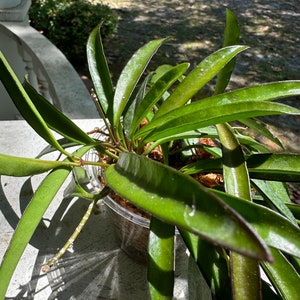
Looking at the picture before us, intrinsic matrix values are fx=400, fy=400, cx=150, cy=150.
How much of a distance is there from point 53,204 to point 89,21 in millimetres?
3079

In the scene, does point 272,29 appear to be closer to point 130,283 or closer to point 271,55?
point 271,55

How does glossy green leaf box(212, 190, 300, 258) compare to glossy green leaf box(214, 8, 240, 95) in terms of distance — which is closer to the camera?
glossy green leaf box(212, 190, 300, 258)

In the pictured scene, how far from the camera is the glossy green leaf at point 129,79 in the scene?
29.8 inches

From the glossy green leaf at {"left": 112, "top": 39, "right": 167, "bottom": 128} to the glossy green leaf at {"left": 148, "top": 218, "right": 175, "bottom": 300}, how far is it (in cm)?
25

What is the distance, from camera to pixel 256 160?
637 millimetres

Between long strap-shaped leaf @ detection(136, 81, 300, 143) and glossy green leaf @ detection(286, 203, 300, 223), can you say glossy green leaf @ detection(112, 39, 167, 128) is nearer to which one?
long strap-shaped leaf @ detection(136, 81, 300, 143)

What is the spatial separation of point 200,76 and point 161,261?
0.33 meters

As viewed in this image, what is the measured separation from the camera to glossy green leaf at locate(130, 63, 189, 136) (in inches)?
28.5

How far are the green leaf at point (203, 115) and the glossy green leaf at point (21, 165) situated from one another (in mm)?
171

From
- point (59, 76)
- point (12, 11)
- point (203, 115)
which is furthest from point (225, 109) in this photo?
point (12, 11)

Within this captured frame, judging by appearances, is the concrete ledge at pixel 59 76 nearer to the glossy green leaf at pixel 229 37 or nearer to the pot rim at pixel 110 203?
the pot rim at pixel 110 203

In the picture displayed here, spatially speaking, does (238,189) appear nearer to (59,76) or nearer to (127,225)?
(127,225)

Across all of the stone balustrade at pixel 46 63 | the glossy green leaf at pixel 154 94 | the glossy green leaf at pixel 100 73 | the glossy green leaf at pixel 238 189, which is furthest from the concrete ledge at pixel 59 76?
the glossy green leaf at pixel 238 189

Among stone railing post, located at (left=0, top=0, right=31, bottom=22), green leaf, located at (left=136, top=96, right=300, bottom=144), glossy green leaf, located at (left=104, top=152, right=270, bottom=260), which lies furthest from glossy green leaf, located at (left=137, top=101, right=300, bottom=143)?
stone railing post, located at (left=0, top=0, right=31, bottom=22)
